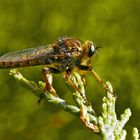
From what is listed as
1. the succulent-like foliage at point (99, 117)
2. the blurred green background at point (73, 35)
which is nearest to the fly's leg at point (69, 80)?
the succulent-like foliage at point (99, 117)

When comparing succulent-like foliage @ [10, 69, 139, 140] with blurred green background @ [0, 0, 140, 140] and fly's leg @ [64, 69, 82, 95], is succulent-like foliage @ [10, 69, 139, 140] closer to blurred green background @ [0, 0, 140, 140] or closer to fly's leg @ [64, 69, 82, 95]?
fly's leg @ [64, 69, 82, 95]

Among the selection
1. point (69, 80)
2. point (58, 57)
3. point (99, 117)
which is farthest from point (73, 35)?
point (99, 117)

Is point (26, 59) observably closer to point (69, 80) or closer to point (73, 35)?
point (69, 80)

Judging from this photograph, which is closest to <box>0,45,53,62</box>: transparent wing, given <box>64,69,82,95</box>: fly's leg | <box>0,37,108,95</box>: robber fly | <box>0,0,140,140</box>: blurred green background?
<box>0,37,108,95</box>: robber fly

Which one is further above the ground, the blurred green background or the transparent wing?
the transparent wing

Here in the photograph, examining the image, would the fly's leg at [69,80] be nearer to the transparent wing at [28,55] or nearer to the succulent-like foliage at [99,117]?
the succulent-like foliage at [99,117]

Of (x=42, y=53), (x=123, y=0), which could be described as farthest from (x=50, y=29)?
(x=42, y=53)
